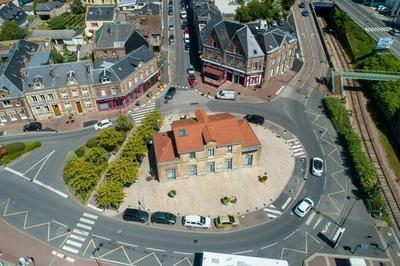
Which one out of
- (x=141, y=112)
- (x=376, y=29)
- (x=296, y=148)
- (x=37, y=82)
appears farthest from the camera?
(x=376, y=29)

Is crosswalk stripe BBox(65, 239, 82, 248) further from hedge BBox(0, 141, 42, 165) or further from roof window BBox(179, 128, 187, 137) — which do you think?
hedge BBox(0, 141, 42, 165)

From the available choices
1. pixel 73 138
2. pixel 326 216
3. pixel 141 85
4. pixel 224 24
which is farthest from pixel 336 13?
pixel 73 138

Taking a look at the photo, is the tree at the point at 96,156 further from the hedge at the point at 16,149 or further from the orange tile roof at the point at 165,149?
the hedge at the point at 16,149

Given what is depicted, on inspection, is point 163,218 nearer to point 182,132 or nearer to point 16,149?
point 182,132

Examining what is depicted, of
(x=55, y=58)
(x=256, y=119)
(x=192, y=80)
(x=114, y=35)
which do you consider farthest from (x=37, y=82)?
(x=256, y=119)

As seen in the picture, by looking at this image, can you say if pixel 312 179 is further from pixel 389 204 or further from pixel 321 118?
pixel 321 118

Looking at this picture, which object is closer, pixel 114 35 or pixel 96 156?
pixel 96 156
